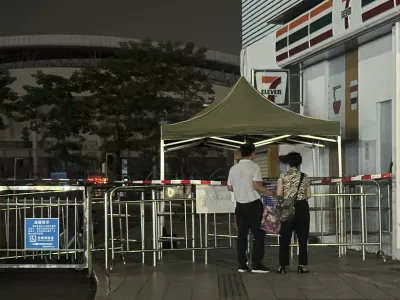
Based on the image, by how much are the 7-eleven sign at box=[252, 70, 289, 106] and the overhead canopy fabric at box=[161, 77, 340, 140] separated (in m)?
2.57

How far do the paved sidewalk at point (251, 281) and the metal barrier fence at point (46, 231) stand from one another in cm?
80

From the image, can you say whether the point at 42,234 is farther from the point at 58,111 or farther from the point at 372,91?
the point at 58,111

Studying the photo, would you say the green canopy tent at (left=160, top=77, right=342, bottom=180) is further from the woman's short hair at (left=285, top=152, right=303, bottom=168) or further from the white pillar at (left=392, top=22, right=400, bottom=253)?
the woman's short hair at (left=285, top=152, right=303, bottom=168)

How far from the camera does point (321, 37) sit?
1134 cm

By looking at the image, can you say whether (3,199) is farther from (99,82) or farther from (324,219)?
(99,82)

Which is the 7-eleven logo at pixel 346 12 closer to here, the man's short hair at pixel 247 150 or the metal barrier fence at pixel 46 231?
the man's short hair at pixel 247 150

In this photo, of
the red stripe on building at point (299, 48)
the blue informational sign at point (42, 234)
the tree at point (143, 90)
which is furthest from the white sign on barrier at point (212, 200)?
the tree at point (143, 90)

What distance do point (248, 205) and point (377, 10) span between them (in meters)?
3.71

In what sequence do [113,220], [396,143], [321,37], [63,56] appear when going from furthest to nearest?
1. [63,56]
2. [321,37]
3. [113,220]
4. [396,143]

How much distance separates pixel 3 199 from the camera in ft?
33.9

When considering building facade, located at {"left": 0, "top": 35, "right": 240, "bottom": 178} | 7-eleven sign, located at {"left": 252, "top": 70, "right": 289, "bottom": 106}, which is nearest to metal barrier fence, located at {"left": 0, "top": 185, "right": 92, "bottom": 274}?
7-eleven sign, located at {"left": 252, "top": 70, "right": 289, "bottom": 106}

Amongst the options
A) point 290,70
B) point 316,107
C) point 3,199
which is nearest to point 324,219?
point 316,107

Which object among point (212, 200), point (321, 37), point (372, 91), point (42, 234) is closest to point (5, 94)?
point (321, 37)

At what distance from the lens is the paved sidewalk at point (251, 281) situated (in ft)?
23.5
